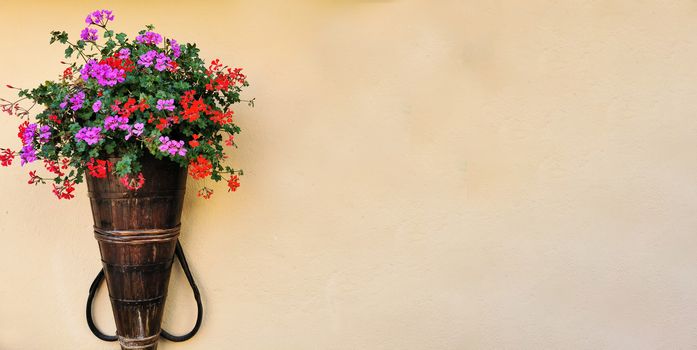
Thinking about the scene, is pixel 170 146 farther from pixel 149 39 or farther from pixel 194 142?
pixel 149 39

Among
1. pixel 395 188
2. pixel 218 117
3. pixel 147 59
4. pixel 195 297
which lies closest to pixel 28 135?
pixel 147 59

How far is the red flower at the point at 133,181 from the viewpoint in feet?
4.79

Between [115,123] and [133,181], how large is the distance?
0.53 feet

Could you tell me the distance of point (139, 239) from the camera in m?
1.56

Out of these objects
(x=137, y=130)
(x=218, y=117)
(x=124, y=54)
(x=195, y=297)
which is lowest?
(x=195, y=297)

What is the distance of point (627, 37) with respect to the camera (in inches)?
72.5

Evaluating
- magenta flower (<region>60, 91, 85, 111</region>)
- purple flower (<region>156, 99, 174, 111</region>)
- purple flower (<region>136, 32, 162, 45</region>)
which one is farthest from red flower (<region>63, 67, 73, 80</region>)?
purple flower (<region>156, 99, 174, 111</region>)

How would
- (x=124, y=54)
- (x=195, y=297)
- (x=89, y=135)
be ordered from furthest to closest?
(x=195, y=297)
(x=124, y=54)
(x=89, y=135)

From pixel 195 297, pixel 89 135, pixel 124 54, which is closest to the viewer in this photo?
pixel 89 135

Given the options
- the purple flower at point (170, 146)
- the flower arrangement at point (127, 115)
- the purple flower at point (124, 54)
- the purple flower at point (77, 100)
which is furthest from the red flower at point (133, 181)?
the purple flower at point (124, 54)

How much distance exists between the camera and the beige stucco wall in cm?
185

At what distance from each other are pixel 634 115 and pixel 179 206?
151cm

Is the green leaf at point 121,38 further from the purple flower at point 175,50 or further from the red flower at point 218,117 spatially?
the red flower at point 218,117

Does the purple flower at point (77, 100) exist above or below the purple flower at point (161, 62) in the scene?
below
